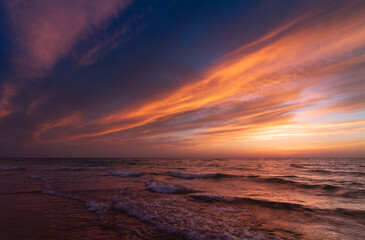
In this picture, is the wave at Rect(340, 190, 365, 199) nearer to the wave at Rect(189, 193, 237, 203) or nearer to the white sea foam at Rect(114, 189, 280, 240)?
the wave at Rect(189, 193, 237, 203)

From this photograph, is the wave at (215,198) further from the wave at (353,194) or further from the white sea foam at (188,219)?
the wave at (353,194)

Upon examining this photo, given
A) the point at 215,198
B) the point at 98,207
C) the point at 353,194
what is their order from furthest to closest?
the point at 353,194, the point at 215,198, the point at 98,207

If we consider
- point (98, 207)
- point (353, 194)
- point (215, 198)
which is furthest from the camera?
point (353, 194)

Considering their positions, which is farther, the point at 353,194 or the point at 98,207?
the point at 353,194

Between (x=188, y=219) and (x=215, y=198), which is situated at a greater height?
(x=188, y=219)

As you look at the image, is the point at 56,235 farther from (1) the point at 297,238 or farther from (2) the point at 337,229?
(2) the point at 337,229

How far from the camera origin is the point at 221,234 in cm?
559

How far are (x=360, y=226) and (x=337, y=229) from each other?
Answer: 1.02 metres

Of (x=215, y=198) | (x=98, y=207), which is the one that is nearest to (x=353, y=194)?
(x=215, y=198)

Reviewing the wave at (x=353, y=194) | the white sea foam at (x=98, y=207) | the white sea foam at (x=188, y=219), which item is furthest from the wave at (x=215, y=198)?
the wave at (x=353, y=194)

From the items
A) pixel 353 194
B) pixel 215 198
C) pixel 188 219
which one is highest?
pixel 188 219

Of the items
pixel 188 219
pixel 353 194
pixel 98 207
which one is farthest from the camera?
pixel 353 194

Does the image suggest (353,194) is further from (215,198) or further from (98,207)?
(98,207)

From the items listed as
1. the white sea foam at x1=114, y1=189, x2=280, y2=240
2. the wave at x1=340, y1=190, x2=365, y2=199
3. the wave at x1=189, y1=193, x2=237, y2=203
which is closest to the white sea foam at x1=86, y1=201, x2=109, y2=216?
the white sea foam at x1=114, y1=189, x2=280, y2=240
